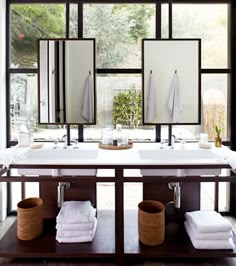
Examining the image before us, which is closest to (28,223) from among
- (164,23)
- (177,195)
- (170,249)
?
(170,249)

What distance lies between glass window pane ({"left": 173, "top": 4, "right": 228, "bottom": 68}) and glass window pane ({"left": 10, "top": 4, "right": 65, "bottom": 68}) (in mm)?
1122

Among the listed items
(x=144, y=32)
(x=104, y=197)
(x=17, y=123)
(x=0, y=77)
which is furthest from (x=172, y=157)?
(x=0, y=77)

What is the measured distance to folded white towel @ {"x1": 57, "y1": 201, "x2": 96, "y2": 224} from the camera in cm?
207

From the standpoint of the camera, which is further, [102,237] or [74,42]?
[74,42]

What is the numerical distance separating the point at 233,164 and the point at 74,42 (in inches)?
68.2

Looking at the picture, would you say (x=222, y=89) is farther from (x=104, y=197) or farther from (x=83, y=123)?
(x=104, y=197)

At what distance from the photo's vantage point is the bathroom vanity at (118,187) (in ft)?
6.17

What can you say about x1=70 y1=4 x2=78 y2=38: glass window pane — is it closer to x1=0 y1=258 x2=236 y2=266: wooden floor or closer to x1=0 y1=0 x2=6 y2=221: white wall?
x1=0 y1=0 x2=6 y2=221: white wall

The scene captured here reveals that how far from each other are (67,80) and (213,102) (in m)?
1.42

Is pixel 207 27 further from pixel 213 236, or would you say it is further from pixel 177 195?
pixel 213 236

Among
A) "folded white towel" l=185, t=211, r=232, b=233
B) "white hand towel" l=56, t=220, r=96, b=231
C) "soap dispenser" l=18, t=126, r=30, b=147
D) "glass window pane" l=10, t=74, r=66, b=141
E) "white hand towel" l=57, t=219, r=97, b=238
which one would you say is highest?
"glass window pane" l=10, t=74, r=66, b=141

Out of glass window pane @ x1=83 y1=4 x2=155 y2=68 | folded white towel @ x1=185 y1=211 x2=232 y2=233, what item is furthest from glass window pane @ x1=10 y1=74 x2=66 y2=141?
folded white towel @ x1=185 y1=211 x2=232 y2=233

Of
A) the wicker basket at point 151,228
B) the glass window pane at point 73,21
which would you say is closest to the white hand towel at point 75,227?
the wicker basket at point 151,228

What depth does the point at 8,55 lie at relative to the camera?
8.84 feet
